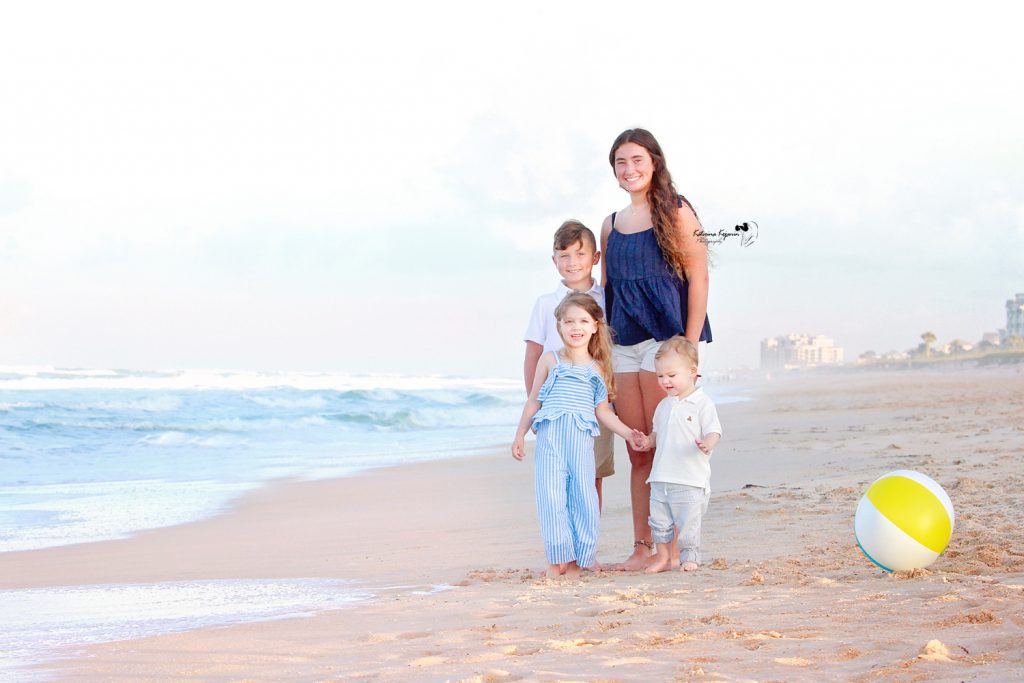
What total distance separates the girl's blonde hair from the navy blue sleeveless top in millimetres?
129

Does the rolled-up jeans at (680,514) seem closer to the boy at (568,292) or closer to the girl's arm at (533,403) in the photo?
the boy at (568,292)

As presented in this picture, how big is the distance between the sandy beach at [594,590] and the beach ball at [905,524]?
3.2 inches

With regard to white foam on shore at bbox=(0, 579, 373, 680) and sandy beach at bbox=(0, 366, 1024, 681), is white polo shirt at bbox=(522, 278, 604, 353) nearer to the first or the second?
sandy beach at bbox=(0, 366, 1024, 681)

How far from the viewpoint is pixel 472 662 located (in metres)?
2.94

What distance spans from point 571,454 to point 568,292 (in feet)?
2.60

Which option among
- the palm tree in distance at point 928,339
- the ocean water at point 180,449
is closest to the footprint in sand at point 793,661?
the ocean water at point 180,449

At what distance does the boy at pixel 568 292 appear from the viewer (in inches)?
185

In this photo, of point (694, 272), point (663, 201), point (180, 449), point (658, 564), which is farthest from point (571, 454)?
point (180, 449)

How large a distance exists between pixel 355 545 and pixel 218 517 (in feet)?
5.90

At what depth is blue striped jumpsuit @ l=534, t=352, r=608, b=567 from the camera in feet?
14.9

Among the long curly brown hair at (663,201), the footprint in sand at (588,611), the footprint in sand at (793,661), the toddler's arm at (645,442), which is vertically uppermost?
the long curly brown hair at (663,201)

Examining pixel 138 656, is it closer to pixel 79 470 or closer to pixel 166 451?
pixel 79 470

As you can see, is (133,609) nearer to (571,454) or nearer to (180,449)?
(571,454)

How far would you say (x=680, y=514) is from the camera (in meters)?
4.45
